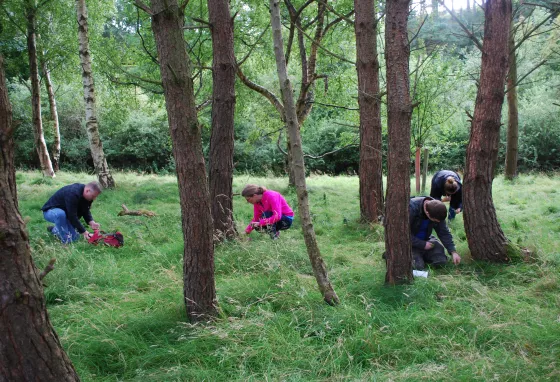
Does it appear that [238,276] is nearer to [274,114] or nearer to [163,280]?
[163,280]

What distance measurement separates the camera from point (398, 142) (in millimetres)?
4535

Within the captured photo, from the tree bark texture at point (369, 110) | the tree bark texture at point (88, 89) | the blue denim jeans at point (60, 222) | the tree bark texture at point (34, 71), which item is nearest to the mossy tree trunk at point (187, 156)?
the blue denim jeans at point (60, 222)

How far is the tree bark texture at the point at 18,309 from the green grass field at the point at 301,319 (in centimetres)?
95

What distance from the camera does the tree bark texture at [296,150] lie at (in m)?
3.91

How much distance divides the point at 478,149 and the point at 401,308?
2.70m

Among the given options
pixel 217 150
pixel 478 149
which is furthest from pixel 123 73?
pixel 478 149

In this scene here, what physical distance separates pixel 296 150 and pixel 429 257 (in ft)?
9.38

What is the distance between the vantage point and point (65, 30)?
1603 centimetres

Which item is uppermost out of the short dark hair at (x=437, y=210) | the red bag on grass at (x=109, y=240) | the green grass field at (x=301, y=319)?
the short dark hair at (x=437, y=210)

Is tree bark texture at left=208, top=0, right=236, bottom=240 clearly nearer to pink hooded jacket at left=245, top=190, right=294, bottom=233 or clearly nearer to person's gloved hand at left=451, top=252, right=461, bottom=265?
pink hooded jacket at left=245, top=190, right=294, bottom=233

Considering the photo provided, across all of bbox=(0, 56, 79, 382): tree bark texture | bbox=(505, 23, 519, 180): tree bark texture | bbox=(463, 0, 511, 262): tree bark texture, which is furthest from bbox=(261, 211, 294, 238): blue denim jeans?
bbox=(505, 23, 519, 180): tree bark texture

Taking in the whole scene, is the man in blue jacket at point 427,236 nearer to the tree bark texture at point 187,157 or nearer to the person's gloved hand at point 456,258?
the person's gloved hand at point 456,258

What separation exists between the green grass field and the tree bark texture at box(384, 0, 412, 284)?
1.15 feet

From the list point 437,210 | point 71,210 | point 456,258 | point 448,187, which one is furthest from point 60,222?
point 448,187
